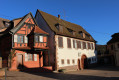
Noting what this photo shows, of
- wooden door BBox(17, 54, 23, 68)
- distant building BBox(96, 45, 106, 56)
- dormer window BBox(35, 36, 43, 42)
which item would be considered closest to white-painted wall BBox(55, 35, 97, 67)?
dormer window BBox(35, 36, 43, 42)

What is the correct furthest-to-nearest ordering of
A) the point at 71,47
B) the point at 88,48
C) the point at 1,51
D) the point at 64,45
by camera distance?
the point at 88,48, the point at 71,47, the point at 64,45, the point at 1,51

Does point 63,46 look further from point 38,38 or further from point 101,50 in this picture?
point 101,50

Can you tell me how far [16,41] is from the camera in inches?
793

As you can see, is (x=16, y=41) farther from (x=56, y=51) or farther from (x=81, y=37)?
(x=81, y=37)

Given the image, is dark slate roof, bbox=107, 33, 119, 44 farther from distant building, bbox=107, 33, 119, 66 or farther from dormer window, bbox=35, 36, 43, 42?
dormer window, bbox=35, 36, 43, 42

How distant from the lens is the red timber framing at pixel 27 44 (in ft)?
65.4

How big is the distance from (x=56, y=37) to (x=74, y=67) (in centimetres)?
809

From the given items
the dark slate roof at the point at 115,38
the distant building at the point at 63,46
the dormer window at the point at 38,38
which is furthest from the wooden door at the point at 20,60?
the dark slate roof at the point at 115,38

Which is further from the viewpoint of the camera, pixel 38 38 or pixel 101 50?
pixel 101 50

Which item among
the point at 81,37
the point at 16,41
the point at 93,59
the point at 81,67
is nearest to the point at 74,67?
the point at 81,67

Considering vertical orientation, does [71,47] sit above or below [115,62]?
above

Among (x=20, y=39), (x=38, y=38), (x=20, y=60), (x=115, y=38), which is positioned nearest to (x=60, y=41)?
(x=38, y=38)

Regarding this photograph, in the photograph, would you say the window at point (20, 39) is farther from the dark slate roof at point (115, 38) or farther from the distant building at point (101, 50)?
the distant building at point (101, 50)

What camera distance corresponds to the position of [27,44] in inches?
860
